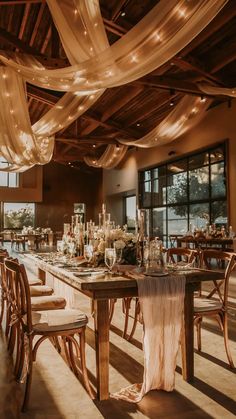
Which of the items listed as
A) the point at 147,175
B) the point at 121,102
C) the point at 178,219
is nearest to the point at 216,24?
the point at 121,102

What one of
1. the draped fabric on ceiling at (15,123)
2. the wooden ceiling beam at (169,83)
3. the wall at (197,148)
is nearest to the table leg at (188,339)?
the draped fabric on ceiling at (15,123)

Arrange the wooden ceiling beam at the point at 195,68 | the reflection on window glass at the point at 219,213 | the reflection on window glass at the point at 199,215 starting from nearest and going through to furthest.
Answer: the wooden ceiling beam at the point at 195,68 < the reflection on window glass at the point at 219,213 < the reflection on window glass at the point at 199,215

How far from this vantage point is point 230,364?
2.76 m

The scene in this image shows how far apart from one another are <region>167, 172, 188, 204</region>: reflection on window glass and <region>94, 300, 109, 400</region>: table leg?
10.3 metres

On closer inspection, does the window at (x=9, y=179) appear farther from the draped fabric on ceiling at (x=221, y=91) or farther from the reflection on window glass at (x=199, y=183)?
the draped fabric on ceiling at (x=221, y=91)

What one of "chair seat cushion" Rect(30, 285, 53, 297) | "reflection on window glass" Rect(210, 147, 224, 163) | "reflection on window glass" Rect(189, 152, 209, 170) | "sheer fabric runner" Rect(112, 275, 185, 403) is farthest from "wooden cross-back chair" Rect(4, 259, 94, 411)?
"reflection on window glass" Rect(189, 152, 209, 170)

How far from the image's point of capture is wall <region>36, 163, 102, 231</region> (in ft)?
63.8

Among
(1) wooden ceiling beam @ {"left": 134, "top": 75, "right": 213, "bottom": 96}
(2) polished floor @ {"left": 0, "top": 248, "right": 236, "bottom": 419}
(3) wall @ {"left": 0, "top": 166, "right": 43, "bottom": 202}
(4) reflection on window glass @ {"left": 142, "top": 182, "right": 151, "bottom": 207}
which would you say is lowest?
(2) polished floor @ {"left": 0, "top": 248, "right": 236, "bottom": 419}

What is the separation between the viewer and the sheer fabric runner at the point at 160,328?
2.35 metres

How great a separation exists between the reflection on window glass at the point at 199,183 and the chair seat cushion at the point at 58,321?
9.15m

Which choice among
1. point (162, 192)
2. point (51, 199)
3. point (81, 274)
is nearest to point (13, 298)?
point (81, 274)

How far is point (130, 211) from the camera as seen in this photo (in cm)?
1747

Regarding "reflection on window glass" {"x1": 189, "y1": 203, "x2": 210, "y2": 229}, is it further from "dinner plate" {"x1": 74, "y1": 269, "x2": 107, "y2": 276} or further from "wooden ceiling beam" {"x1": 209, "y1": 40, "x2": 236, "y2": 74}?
"dinner plate" {"x1": 74, "y1": 269, "x2": 107, "y2": 276}

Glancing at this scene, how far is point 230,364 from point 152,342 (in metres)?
0.81
